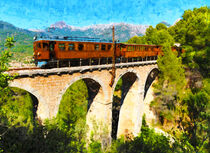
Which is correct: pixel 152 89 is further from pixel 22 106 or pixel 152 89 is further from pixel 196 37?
pixel 22 106

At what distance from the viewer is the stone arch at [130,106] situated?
912 inches

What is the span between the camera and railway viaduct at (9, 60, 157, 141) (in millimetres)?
11621

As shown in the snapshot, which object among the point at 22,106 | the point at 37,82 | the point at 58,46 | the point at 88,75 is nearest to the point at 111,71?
the point at 88,75

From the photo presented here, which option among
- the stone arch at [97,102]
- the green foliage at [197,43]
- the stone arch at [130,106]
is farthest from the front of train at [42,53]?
the green foliage at [197,43]

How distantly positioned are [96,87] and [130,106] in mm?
8881

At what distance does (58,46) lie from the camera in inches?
567

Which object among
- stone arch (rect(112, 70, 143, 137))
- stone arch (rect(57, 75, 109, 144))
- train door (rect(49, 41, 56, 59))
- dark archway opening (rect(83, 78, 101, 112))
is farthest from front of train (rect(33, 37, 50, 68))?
stone arch (rect(112, 70, 143, 137))

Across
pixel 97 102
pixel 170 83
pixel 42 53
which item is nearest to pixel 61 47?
pixel 42 53

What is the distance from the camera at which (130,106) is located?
24.0m

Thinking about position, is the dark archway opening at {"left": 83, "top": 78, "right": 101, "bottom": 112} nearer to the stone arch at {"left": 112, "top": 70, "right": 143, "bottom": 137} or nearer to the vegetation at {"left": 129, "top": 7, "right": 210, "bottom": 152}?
the stone arch at {"left": 112, "top": 70, "right": 143, "bottom": 137}

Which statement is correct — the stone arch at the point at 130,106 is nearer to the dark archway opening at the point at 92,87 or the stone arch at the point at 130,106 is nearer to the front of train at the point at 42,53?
the dark archway opening at the point at 92,87

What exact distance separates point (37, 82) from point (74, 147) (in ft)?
18.8

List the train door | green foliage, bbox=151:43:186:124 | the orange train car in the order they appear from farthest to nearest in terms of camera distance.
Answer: green foliage, bbox=151:43:186:124
the train door
the orange train car

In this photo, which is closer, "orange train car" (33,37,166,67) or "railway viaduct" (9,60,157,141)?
"railway viaduct" (9,60,157,141)
